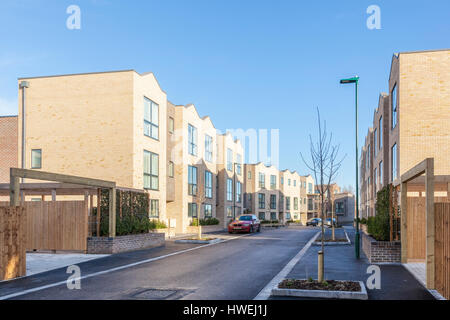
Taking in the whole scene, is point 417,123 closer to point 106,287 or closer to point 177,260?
point 177,260

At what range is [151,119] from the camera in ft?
97.8

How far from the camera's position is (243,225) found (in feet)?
112

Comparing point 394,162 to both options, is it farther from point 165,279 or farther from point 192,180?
point 165,279

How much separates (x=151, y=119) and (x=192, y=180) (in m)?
9.97

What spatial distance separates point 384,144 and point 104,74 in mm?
20666

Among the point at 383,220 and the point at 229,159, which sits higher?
the point at 229,159

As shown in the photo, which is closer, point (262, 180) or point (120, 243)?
point (120, 243)

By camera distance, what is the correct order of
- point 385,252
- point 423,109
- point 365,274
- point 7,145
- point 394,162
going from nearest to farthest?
point 365,274 → point 385,252 → point 423,109 → point 394,162 → point 7,145

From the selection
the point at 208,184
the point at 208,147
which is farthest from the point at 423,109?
the point at 208,147

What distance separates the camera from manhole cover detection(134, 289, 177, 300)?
29.9ft

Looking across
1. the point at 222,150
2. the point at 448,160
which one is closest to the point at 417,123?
the point at 448,160

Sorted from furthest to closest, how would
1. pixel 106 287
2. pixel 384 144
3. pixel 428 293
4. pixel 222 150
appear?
pixel 222 150
pixel 384 144
pixel 106 287
pixel 428 293

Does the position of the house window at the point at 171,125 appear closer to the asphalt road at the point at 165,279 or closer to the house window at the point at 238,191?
the asphalt road at the point at 165,279

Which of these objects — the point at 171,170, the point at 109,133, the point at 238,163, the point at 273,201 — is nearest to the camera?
the point at 109,133
